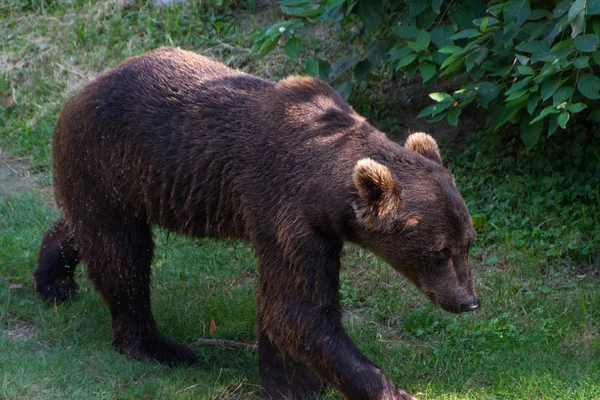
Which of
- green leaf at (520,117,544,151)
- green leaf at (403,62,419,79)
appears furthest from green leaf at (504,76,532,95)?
green leaf at (403,62,419,79)

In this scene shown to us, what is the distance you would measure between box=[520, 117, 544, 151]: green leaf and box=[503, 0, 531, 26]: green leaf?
0.91 metres

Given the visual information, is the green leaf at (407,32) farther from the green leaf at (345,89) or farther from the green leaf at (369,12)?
the green leaf at (345,89)

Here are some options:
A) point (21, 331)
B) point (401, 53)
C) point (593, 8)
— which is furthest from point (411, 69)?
point (21, 331)

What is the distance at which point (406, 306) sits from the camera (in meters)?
6.93

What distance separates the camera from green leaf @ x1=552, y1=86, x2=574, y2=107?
626 cm

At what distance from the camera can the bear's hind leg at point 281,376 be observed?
580 centimetres

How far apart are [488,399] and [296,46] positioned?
3.62 meters

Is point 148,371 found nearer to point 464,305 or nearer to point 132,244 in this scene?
point 132,244

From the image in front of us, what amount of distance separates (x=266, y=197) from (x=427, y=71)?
7.84 feet

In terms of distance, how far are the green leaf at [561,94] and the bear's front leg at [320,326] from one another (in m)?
2.16

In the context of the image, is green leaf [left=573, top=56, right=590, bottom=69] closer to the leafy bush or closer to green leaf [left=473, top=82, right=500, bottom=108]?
the leafy bush

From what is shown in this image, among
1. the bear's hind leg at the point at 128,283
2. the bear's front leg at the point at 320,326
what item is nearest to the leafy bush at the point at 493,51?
the bear's front leg at the point at 320,326

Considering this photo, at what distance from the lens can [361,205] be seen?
16.8ft

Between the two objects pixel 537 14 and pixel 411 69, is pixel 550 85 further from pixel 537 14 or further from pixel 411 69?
pixel 411 69
